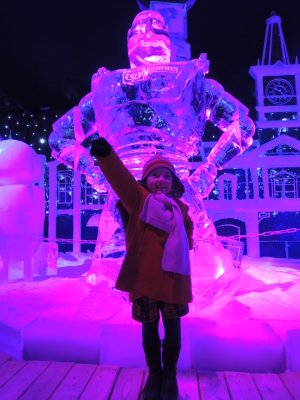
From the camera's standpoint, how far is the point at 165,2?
4809 mm

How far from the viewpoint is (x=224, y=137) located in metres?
2.85

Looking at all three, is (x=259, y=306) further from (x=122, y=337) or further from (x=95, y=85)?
(x=95, y=85)

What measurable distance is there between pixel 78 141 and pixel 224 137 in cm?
127

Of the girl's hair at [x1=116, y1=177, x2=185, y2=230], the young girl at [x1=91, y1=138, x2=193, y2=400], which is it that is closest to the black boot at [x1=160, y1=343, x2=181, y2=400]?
the young girl at [x1=91, y1=138, x2=193, y2=400]

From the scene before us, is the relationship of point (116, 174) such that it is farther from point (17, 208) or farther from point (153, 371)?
point (17, 208)

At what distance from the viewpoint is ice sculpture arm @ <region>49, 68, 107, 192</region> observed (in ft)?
9.59

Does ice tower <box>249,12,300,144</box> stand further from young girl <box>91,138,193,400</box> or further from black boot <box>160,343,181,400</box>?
black boot <box>160,343,181,400</box>

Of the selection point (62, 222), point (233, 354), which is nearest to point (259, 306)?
point (233, 354)

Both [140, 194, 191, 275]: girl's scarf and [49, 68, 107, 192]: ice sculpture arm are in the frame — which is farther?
[49, 68, 107, 192]: ice sculpture arm

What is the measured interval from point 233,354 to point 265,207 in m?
5.49

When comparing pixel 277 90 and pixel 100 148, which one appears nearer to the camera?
pixel 100 148

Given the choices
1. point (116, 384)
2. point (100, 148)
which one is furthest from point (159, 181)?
point (116, 384)

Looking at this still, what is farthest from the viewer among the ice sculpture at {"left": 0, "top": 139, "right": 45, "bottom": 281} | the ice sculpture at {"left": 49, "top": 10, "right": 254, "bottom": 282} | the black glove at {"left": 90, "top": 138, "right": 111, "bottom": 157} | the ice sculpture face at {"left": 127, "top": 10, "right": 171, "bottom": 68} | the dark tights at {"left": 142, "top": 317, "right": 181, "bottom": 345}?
the ice sculpture at {"left": 0, "top": 139, "right": 45, "bottom": 281}

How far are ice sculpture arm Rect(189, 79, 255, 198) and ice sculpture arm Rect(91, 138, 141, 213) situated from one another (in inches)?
47.9
